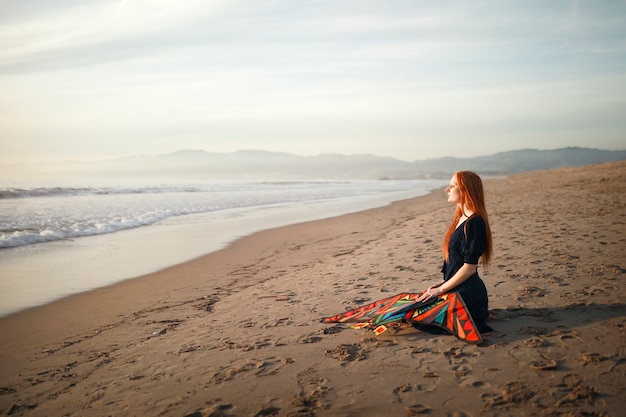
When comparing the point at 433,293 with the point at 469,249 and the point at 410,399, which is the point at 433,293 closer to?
the point at 469,249

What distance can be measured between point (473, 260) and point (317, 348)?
172cm

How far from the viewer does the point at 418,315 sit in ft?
13.9

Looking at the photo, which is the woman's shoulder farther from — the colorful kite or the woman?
the colorful kite

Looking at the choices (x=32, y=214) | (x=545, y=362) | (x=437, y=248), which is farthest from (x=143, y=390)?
(x=32, y=214)

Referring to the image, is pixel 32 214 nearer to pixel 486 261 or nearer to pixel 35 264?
pixel 35 264

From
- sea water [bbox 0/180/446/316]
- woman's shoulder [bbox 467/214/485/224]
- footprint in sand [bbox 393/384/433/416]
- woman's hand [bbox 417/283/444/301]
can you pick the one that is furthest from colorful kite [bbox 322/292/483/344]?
sea water [bbox 0/180/446/316]

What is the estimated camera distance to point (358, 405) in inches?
118

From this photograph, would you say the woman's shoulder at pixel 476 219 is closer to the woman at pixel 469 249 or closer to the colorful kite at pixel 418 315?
the woman at pixel 469 249

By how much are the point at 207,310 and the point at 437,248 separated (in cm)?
500

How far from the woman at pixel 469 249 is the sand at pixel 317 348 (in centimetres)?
37

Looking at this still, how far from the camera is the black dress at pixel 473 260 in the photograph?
411 centimetres

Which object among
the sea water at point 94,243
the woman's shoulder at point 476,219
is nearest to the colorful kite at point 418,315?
the woman's shoulder at point 476,219

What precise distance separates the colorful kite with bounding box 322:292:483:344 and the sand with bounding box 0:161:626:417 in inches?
4.8

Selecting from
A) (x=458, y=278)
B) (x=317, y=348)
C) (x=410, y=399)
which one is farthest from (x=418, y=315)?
(x=410, y=399)
